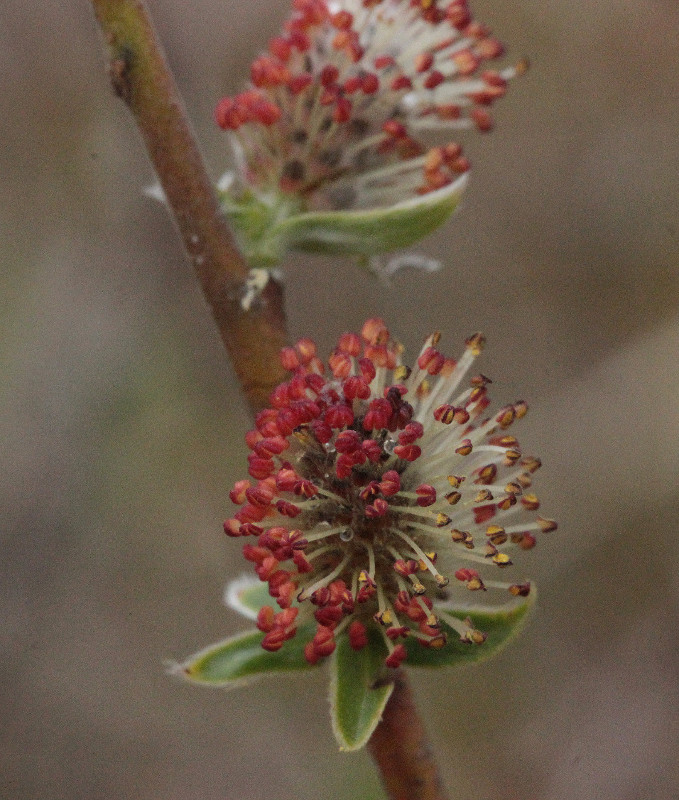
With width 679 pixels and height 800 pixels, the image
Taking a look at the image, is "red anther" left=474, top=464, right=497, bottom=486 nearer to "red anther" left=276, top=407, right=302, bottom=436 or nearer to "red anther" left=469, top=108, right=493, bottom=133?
"red anther" left=276, top=407, right=302, bottom=436

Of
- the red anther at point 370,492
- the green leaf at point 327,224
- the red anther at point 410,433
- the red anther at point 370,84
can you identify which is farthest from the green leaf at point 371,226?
the red anther at point 370,492

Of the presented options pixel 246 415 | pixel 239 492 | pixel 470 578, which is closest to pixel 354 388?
pixel 239 492

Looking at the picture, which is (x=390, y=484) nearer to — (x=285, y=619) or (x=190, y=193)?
(x=285, y=619)

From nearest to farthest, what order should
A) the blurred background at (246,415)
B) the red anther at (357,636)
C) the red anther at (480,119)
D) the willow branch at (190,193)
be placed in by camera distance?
the red anther at (357,636) < the willow branch at (190,193) < the red anther at (480,119) < the blurred background at (246,415)

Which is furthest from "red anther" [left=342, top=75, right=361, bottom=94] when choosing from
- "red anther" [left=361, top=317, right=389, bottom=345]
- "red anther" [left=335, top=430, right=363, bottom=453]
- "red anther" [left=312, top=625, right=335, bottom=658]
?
"red anther" [left=312, top=625, right=335, bottom=658]

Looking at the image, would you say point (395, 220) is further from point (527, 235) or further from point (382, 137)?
point (527, 235)

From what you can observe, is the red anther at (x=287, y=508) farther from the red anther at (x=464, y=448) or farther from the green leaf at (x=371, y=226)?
the green leaf at (x=371, y=226)
